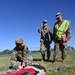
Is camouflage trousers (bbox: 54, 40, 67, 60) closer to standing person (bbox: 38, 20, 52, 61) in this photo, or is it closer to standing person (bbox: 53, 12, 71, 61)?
standing person (bbox: 53, 12, 71, 61)

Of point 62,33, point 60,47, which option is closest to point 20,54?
point 62,33

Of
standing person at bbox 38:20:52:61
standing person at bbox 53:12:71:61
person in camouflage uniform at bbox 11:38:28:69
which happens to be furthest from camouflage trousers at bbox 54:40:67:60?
person in camouflage uniform at bbox 11:38:28:69

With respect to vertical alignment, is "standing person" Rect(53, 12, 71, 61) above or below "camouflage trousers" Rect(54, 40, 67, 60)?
above

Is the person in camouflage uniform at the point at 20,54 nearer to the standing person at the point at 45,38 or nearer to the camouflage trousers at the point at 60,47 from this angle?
the camouflage trousers at the point at 60,47

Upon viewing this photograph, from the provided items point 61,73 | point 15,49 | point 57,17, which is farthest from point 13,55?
point 57,17

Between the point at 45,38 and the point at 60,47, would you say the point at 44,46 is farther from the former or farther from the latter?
the point at 60,47

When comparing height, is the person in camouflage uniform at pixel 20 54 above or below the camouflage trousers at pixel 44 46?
below

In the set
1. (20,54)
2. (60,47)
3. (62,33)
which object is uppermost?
(62,33)

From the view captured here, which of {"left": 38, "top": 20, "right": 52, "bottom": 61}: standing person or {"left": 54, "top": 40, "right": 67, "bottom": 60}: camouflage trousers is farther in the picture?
{"left": 38, "top": 20, "right": 52, "bottom": 61}: standing person

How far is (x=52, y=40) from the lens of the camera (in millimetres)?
15750

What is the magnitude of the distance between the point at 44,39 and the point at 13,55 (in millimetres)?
5257

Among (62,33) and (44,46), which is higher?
(62,33)

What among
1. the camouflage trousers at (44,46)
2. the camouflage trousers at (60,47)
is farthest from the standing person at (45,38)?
the camouflage trousers at (60,47)

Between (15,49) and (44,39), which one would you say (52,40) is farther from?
(15,49)
